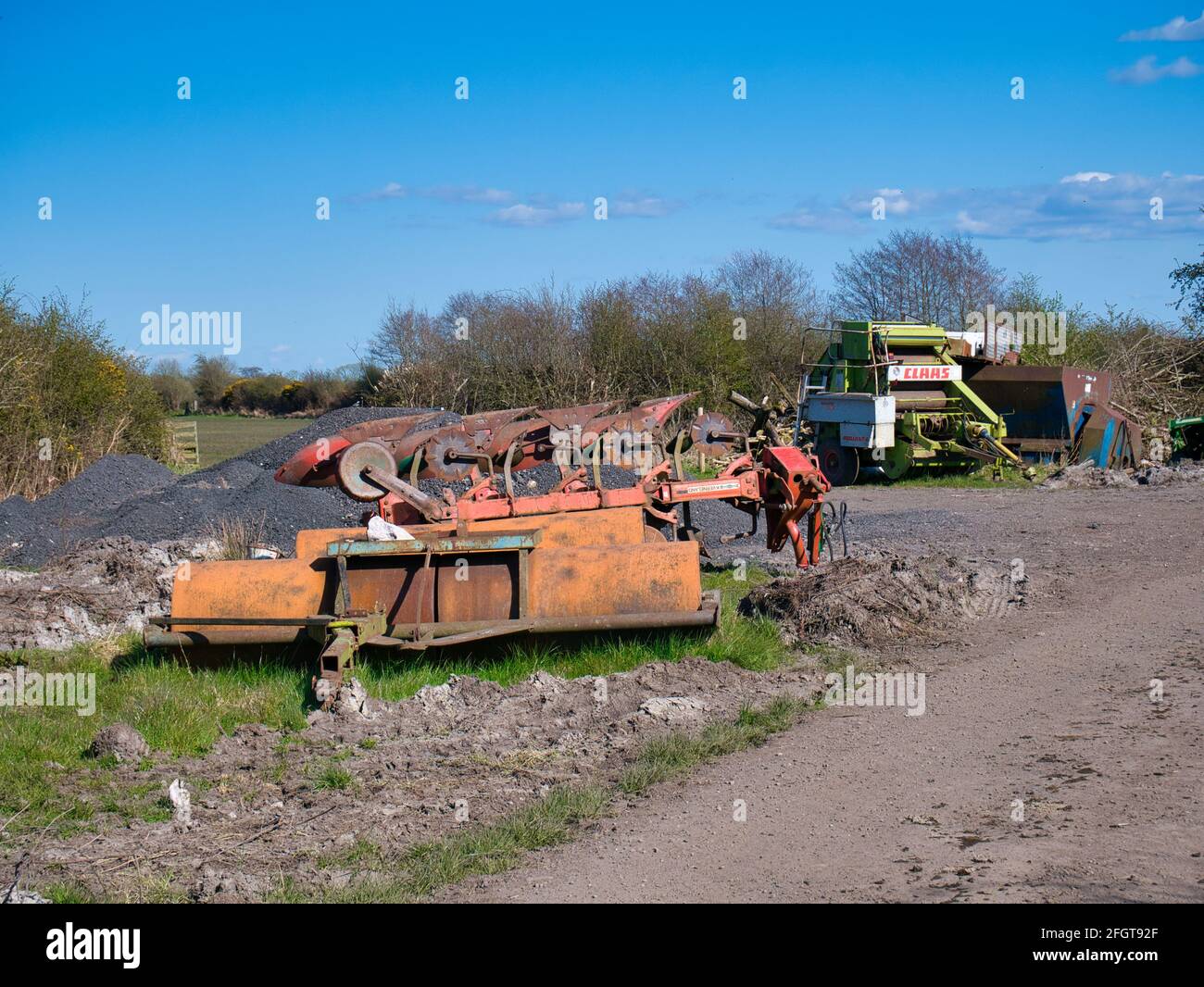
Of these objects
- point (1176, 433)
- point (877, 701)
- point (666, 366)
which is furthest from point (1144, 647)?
point (666, 366)

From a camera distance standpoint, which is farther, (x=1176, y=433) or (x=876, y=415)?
(x=1176, y=433)

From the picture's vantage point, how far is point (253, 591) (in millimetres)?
7543

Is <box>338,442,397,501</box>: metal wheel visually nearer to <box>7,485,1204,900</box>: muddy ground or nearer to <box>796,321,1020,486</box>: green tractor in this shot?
<box>7,485,1204,900</box>: muddy ground

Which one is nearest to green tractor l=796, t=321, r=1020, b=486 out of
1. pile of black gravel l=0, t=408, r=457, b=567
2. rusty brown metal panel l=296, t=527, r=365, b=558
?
pile of black gravel l=0, t=408, r=457, b=567

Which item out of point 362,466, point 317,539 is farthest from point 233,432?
point 362,466

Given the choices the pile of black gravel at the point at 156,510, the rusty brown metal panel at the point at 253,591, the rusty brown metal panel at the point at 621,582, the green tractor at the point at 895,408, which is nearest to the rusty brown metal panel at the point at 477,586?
the rusty brown metal panel at the point at 621,582

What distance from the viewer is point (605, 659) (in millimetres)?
7312

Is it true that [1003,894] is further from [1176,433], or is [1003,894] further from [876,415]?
[1176,433]

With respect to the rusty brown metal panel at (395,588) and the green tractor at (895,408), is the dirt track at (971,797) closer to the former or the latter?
the rusty brown metal panel at (395,588)

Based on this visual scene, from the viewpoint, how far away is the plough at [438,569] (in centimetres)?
721

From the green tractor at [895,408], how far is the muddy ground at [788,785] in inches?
366

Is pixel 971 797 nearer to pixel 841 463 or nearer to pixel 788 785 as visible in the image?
pixel 788 785

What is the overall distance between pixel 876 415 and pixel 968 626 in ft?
30.6

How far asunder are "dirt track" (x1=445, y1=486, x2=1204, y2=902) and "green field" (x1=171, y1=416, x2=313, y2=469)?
22.5 m
